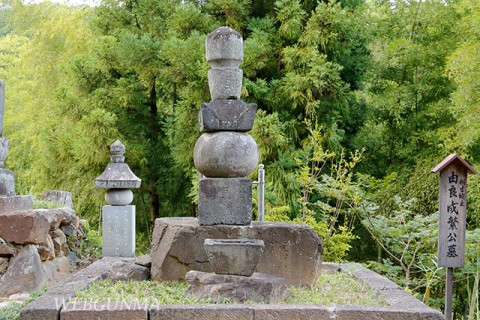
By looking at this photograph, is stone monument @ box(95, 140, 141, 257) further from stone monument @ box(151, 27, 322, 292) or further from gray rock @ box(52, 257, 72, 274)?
stone monument @ box(151, 27, 322, 292)

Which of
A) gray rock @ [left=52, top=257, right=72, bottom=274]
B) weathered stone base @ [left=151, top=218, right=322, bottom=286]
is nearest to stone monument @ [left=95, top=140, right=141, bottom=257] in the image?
gray rock @ [left=52, top=257, right=72, bottom=274]

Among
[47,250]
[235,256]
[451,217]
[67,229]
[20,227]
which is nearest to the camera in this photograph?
[235,256]

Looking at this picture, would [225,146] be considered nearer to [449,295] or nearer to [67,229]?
[449,295]

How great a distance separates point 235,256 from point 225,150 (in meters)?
1.02

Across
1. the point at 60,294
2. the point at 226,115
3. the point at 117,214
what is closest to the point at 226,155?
the point at 226,115

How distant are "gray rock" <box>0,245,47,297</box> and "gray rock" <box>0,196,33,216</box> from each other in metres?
0.51

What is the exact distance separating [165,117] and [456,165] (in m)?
10.5

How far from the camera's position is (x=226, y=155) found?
5.45 meters

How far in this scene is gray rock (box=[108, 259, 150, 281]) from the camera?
5751 mm

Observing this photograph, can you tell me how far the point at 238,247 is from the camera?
494 cm

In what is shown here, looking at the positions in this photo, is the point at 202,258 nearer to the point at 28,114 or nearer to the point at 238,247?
the point at 238,247

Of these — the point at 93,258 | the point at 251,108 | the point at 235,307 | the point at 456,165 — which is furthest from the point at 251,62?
the point at 235,307

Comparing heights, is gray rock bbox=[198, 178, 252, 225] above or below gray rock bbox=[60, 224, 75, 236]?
above

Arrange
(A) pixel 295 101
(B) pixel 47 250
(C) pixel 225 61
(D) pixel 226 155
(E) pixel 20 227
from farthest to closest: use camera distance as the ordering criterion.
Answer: (A) pixel 295 101 < (B) pixel 47 250 < (E) pixel 20 227 < (C) pixel 225 61 < (D) pixel 226 155
